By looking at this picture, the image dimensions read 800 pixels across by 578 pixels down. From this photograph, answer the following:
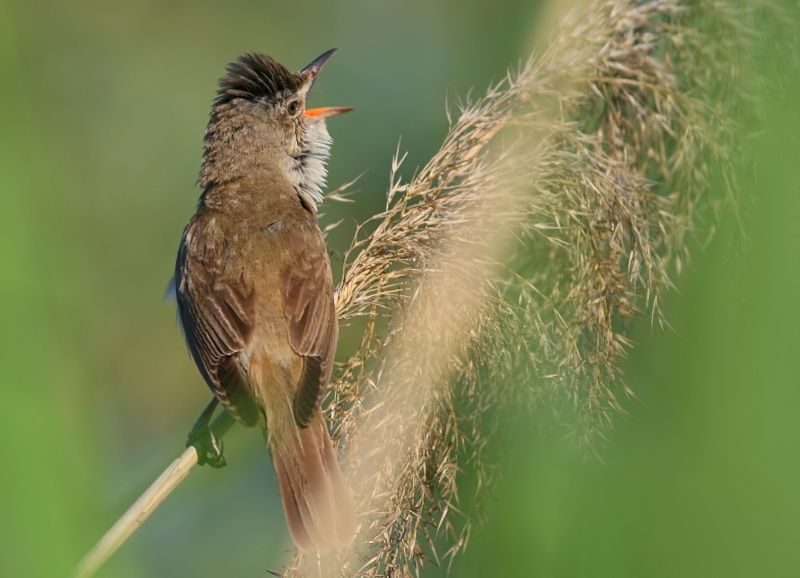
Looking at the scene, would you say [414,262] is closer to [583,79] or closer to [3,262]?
[583,79]

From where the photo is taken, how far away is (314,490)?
7.54 feet

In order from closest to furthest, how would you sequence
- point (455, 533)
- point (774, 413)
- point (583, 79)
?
point (774, 413)
point (455, 533)
point (583, 79)

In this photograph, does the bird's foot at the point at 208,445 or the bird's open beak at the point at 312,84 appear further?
the bird's open beak at the point at 312,84

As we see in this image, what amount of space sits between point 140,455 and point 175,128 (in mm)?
2347

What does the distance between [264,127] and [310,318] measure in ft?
3.10

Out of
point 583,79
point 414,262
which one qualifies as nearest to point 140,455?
point 414,262

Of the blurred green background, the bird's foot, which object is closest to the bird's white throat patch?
the bird's foot

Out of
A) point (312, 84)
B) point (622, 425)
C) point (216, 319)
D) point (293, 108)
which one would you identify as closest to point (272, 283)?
point (216, 319)

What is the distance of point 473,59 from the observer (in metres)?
4.02

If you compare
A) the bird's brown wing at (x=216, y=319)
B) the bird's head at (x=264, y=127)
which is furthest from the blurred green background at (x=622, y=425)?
the bird's head at (x=264, y=127)

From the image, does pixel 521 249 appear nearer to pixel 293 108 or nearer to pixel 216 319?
pixel 216 319

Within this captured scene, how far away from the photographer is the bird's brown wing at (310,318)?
8.38 ft

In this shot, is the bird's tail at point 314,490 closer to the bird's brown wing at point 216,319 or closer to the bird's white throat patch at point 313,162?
the bird's brown wing at point 216,319

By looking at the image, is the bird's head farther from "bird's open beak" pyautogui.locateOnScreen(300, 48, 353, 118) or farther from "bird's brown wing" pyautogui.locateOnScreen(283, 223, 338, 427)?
"bird's brown wing" pyautogui.locateOnScreen(283, 223, 338, 427)
